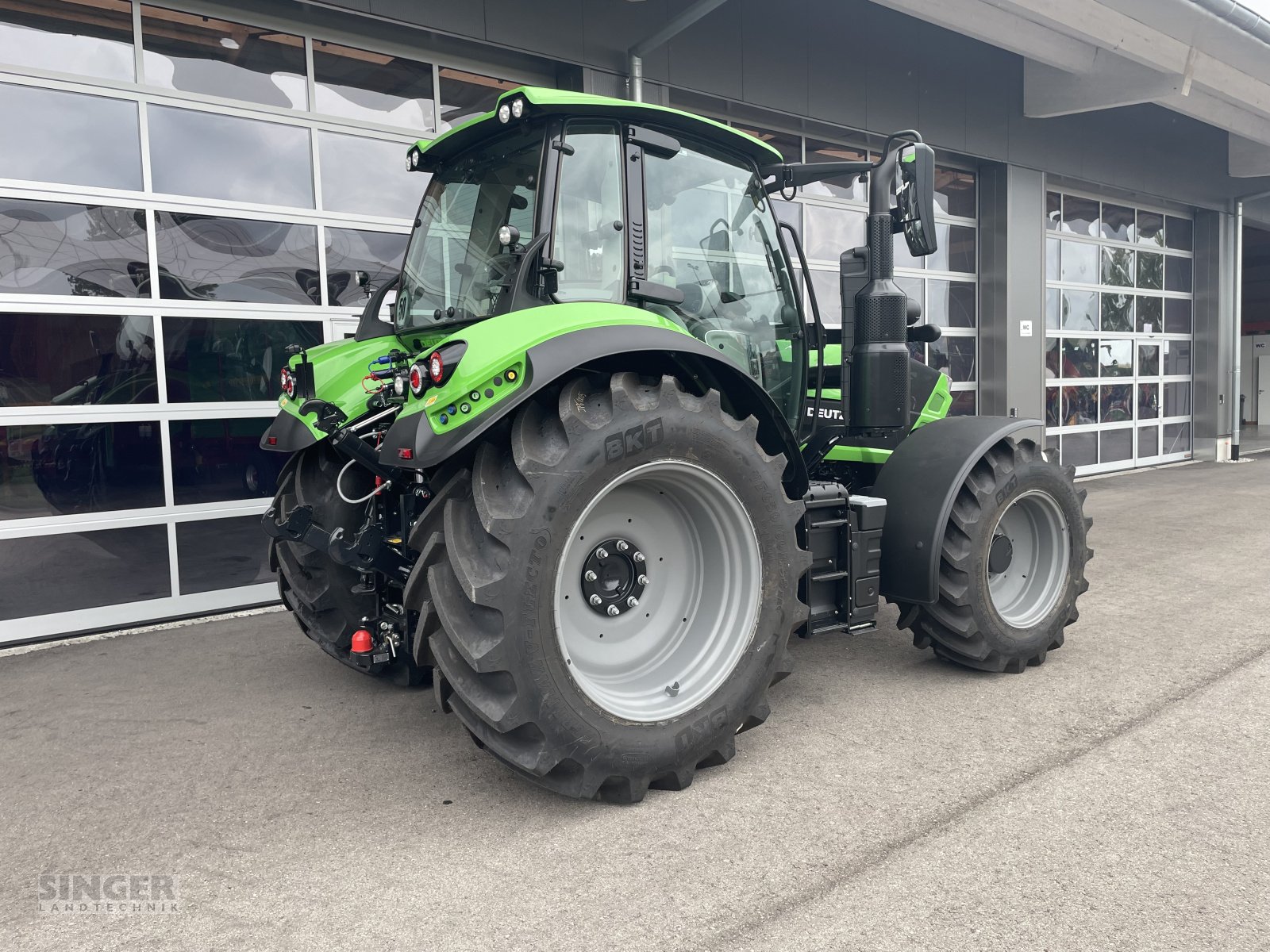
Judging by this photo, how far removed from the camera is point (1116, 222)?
1268cm

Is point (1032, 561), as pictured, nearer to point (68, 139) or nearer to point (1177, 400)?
point (68, 139)

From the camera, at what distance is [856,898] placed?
228 centimetres

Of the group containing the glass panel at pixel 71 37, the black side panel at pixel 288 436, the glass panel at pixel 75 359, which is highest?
the glass panel at pixel 71 37

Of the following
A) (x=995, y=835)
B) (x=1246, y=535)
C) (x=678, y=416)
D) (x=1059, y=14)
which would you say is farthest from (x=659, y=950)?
(x=1059, y=14)

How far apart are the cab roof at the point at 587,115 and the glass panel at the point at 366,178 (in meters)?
2.70

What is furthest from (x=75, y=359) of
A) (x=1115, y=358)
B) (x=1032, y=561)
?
(x=1115, y=358)

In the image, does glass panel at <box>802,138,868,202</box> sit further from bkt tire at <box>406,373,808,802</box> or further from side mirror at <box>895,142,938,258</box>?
bkt tire at <box>406,373,808,802</box>

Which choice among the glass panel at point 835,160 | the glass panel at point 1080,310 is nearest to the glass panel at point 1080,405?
the glass panel at point 1080,310

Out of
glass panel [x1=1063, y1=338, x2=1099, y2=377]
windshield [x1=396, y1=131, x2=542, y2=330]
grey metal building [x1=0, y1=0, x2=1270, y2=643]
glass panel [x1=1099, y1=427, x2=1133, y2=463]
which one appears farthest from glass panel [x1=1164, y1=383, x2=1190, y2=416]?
windshield [x1=396, y1=131, x2=542, y2=330]

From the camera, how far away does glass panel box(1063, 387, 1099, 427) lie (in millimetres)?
11977

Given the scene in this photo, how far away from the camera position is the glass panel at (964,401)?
10634mm

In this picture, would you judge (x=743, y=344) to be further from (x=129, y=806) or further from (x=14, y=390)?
(x=14, y=390)

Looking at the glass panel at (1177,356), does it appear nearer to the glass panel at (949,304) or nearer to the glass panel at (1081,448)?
the glass panel at (1081,448)

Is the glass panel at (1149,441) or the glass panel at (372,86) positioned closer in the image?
the glass panel at (372,86)
